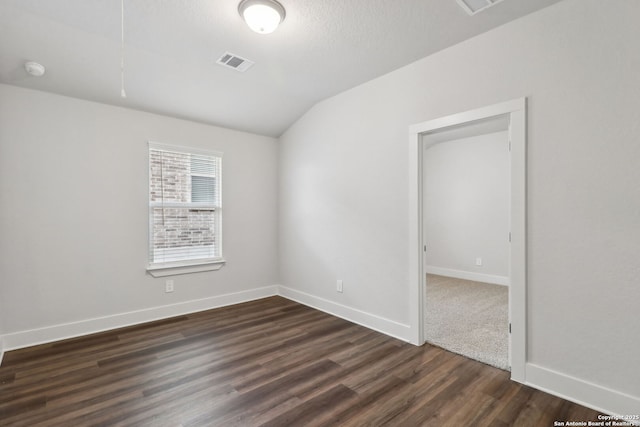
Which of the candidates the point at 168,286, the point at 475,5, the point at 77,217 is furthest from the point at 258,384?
the point at 475,5

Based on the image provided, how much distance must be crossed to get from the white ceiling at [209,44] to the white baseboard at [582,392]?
101 inches

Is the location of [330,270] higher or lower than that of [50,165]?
lower

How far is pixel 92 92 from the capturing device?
9.92ft

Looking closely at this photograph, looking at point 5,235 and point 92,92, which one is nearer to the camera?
point 5,235

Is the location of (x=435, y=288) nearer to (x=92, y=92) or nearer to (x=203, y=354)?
(x=203, y=354)

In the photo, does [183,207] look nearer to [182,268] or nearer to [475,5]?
[182,268]

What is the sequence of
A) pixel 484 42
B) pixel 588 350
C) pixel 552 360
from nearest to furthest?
pixel 588 350 < pixel 552 360 < pixel 484 42

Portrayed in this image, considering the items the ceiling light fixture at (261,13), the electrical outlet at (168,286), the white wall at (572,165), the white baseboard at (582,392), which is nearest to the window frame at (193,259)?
the electrical outlet at (168,286)

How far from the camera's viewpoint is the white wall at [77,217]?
281cm

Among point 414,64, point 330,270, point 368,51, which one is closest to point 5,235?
point 330,270

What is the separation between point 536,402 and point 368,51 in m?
2.99

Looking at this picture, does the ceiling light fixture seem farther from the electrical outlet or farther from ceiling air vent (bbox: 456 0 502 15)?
the electrical outlet

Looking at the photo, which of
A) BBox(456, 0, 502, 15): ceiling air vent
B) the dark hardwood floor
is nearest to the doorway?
the dark hardwood floor

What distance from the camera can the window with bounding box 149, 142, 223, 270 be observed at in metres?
3.60
